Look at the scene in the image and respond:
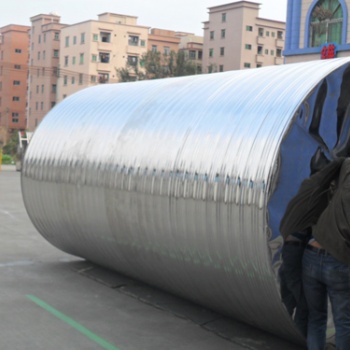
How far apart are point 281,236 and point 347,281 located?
31.7 inches

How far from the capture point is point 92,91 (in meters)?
9.56

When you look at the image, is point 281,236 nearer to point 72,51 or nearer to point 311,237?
point 311,237

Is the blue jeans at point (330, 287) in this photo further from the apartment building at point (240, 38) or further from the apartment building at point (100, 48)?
the apartment building at point (100, 48)

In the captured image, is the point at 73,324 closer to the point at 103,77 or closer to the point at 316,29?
the point at 316,29

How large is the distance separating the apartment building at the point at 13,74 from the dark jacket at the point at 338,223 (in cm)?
10022

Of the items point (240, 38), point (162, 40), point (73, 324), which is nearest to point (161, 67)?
point (240, 38)

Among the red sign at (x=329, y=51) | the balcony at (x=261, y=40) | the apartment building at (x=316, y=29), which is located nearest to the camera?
the red sign at (x=329, y=51)

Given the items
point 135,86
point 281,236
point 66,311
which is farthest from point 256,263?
point 135,86

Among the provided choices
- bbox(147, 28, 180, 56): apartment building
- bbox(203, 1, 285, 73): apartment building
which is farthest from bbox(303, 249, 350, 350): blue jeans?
bbox(147, 28, 180, 56): apartment building

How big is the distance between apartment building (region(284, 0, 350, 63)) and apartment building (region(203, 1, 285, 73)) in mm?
50464

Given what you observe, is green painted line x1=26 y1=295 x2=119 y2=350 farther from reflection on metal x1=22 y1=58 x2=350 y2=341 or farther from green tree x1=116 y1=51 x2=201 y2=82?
green tree x1=116 y1=51 x2=201 y2=82

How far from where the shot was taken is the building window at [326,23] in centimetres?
2842

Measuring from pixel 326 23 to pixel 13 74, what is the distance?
82610 mm

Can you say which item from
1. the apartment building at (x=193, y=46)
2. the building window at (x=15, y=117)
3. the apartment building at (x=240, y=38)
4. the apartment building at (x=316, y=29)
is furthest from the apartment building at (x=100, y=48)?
the apartment building at (x=316, y=29)
